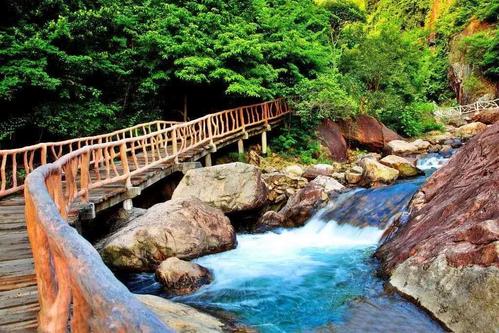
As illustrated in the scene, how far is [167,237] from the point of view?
759 centimetres

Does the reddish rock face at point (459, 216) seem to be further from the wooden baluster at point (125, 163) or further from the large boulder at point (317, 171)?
the large boulder at point (317, 171)

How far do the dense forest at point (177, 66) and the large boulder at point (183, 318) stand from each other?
8914 mm

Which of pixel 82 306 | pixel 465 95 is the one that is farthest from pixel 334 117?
pixel 465 95

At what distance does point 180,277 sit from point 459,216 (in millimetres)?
4345

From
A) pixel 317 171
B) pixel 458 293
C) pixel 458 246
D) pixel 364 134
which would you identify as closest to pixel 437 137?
pixel 364 134

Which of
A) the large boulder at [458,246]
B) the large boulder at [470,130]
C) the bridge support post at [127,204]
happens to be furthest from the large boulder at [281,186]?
the large boulder at [470,130]

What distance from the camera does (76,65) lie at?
1312 centimetres

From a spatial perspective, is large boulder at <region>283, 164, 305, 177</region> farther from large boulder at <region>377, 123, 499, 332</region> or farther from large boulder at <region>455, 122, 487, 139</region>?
large boulder at <region>455, 122, 487, 139</region>

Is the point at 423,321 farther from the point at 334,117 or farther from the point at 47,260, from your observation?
the point at 334,117

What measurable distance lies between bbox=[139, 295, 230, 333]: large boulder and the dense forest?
351 inches

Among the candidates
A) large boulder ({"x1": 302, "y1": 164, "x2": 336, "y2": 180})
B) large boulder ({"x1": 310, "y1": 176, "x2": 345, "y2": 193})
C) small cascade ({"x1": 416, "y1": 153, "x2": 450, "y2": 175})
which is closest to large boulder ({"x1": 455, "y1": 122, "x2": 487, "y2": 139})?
small cascade ({"x1": 416, "y1": 153, "x2": 450, "y2": 175})

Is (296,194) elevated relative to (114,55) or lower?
lower

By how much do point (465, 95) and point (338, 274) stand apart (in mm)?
28146

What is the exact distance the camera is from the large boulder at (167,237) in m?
7.46
